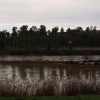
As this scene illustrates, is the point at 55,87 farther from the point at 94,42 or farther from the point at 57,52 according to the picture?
the point at 94,42

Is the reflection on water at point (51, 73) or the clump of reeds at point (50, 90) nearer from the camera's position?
the clump of reeds at point (50, 90)

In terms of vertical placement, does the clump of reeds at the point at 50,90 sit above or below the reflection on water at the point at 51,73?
above

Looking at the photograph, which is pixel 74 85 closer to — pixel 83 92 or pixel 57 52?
pixel 83 92

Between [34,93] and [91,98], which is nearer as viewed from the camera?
[91,98]

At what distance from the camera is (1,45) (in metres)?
126

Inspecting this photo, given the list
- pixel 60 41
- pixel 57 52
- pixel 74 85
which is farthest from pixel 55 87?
pixel 60 41

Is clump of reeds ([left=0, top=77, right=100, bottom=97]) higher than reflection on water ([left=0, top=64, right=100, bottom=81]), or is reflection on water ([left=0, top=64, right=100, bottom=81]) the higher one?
clump of reeds ([left=0, top=77, right=100, bottom=97])

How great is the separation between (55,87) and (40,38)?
171 metres

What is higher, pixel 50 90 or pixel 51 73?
pixel 50 90

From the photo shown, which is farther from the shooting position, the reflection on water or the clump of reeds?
the reflection on water

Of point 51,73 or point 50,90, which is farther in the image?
point 51,73

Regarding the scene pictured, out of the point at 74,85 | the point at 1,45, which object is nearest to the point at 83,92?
the point at 74,85

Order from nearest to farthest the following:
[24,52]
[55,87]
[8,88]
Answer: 1. [8,88]
2. [55,87]
3. [24,52]

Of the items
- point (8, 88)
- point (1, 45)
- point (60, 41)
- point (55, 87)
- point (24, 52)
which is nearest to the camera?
point (8, 88)
